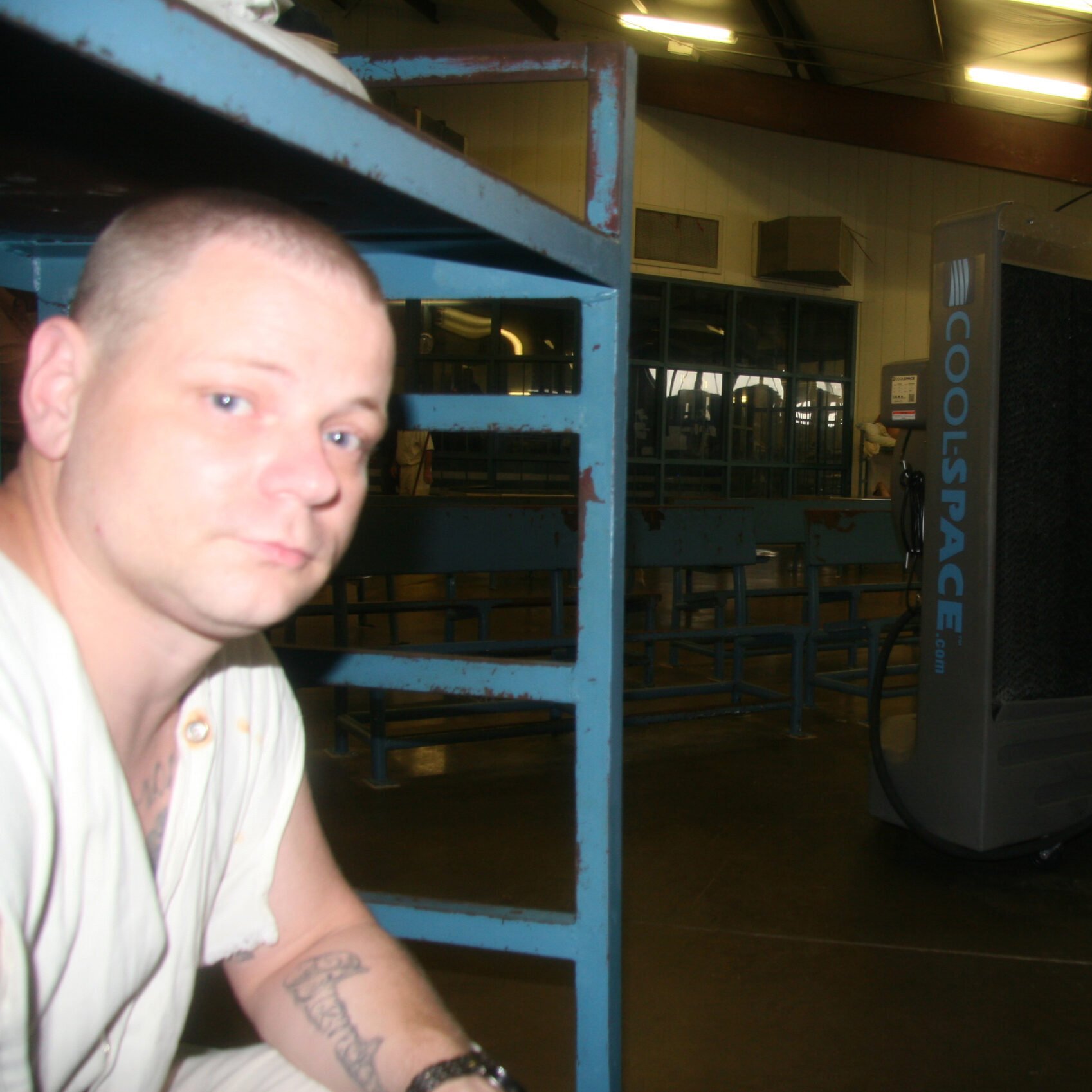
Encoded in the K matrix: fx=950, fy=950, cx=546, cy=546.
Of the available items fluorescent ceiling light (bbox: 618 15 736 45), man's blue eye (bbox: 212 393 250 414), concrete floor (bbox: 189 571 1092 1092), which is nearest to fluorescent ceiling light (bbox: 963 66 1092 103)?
fluorescent ceiling light (bbox: 618 15 736 45)

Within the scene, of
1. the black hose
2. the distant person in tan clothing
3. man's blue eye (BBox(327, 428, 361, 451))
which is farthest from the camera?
the distant person in tan clothing

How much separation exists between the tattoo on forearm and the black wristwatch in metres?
0.05

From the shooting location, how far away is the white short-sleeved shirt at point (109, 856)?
616 millimetres

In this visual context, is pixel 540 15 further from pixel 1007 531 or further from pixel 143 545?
pixel 143 545

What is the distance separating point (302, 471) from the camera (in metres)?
0.69

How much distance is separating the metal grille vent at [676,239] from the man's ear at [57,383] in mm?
10332

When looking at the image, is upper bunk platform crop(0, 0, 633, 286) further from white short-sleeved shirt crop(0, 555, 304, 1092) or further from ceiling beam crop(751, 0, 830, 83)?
ceiling beam crop(751, 0, 830, 83)

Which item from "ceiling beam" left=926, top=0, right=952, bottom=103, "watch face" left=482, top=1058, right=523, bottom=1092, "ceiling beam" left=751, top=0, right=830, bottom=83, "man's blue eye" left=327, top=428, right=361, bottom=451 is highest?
"ceiling beam" left=751, top=0, right=830, bottom=83

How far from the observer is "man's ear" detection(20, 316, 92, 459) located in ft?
2.19

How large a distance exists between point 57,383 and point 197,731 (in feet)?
1.14

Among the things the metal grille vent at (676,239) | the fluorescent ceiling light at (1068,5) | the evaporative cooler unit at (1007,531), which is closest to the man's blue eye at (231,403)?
the evaporative cooler unit at (1007,531)

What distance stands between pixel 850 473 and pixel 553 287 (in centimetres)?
1121

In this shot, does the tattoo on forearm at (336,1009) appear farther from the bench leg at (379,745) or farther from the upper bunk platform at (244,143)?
the bench leg at (379,745)

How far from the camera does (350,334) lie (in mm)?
736
